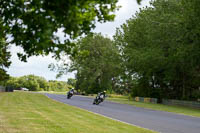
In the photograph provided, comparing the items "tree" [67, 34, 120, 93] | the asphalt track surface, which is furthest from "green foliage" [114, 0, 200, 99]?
"tree" [67, 34, 120, 93]

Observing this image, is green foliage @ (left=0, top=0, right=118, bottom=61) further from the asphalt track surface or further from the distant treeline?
the distant treeline

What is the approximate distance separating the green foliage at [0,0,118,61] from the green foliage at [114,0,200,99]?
2960 cm

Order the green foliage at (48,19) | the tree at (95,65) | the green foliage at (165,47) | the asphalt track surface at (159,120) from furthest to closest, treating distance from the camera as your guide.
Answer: the tree at (95,65), the green foliage at (165,47), the asphalt track surface at (159,120), the green foliage at (48,19)

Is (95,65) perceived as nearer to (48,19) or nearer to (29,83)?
(48,19)

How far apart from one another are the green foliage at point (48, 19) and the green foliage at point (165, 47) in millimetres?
29600

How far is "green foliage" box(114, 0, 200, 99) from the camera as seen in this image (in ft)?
117

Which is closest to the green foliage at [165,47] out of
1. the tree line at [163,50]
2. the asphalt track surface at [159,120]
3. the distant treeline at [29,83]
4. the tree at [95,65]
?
the tree line at [163,50]

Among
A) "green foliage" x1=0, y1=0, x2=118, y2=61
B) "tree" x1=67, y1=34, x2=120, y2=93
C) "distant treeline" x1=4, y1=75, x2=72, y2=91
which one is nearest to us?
"green foliage" x1=0, y1=0, x2=118, y2=61

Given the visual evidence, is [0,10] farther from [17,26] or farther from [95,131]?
[95,131]

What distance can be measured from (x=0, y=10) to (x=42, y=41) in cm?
168

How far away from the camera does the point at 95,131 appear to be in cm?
1147

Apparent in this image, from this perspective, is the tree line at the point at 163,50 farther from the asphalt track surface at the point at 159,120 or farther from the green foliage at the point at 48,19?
the green foliage at the point at 48,19

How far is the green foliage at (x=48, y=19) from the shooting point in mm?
4930

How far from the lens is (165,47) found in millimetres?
43531
